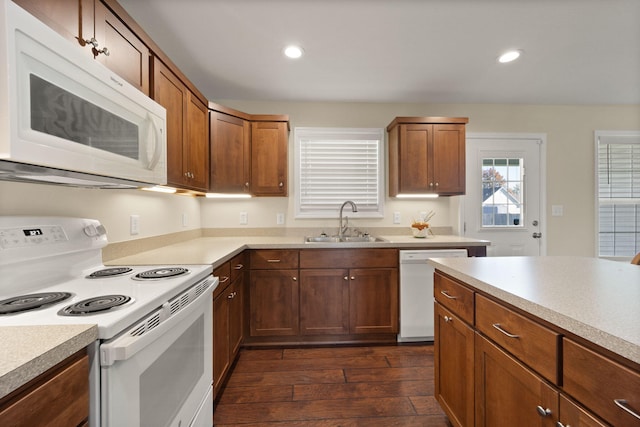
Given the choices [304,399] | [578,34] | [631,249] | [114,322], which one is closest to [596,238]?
[631,249]

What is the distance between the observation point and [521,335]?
0.90 metres

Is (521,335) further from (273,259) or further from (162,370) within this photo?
(273,259)

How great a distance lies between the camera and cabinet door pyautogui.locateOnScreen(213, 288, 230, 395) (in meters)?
1.63

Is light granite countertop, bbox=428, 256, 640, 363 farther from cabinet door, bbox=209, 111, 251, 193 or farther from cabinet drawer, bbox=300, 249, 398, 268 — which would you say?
cabinet door, bbox=209, 111, 251, 193

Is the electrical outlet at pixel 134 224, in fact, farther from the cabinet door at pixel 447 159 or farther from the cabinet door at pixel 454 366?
the cabinet door at pixel 447 159

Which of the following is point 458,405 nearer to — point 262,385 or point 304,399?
point 304,399

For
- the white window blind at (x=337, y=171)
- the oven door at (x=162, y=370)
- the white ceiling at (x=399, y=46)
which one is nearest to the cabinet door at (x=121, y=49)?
the white ceiling at (x=399, y=46)

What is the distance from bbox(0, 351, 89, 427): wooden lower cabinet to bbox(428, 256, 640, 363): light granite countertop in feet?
3.95

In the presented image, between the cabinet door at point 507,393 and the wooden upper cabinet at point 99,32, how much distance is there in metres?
1.94

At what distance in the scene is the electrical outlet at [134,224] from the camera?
1.84 meters

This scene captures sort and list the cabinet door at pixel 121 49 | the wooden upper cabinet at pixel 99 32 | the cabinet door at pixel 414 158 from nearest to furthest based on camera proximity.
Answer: the wooden upper cabinet at pixel 99 32 < the cabinet door at pixel 121 49 < the cabinet door at pixel 414 158

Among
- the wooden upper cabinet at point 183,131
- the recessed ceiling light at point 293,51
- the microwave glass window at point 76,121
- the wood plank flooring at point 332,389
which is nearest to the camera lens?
the microwave glass window at point 76,121

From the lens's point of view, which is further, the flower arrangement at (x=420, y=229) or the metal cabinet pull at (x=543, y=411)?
the flower arrangement at (x=420, y=229)

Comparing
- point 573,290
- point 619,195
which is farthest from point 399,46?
point 619,195
